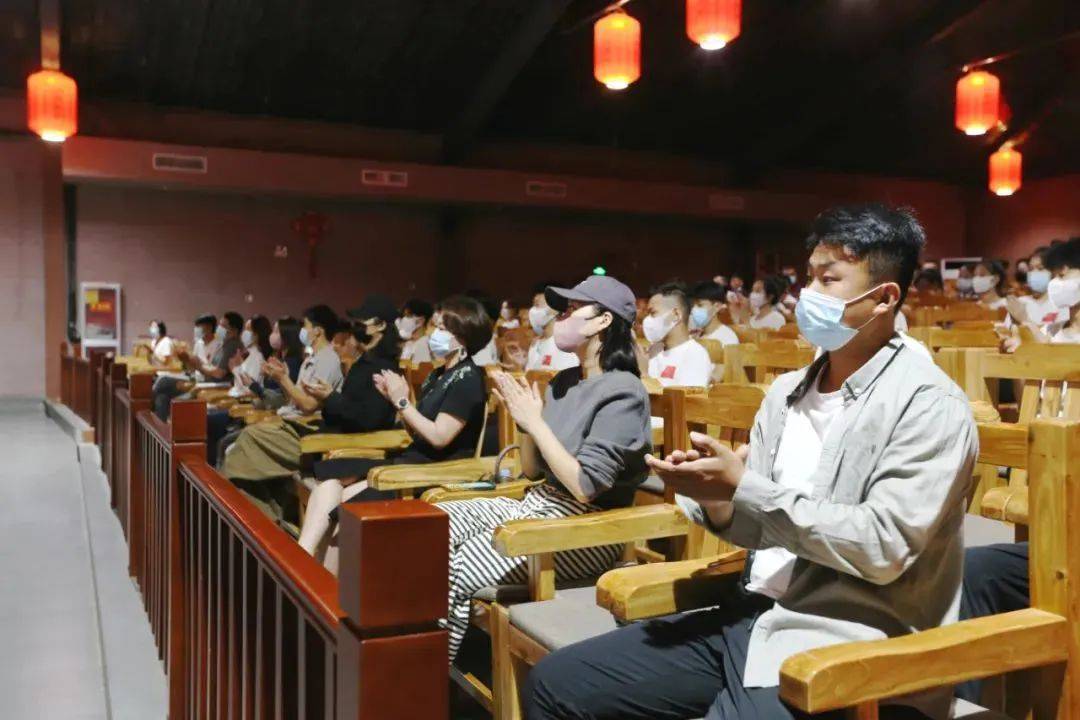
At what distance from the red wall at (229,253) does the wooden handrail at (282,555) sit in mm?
9980

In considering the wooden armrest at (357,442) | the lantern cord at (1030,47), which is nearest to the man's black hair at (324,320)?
the wooden armrest at (357,442)

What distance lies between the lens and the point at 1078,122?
12609mm

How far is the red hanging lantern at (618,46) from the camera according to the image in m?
7.36

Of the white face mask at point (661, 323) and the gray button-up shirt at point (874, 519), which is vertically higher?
the white face mask at point (661, 323)

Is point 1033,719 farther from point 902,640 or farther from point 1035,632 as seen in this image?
point 902,640

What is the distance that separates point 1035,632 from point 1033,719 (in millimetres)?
168

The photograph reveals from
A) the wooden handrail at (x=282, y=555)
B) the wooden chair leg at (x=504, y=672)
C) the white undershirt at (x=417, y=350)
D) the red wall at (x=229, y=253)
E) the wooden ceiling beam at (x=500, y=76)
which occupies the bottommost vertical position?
the wooden chair leg at (x=504, y=672)

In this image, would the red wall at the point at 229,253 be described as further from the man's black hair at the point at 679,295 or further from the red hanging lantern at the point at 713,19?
the man's black hair at the point at 679,295

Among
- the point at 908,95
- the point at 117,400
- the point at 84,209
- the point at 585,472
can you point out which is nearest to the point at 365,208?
the point at 84,209

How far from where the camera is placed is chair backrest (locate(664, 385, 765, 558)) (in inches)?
81.5

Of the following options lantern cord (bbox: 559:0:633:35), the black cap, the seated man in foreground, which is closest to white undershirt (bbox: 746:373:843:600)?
the seated man in foreground

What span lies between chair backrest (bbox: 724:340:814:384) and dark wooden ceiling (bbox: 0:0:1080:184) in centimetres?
620

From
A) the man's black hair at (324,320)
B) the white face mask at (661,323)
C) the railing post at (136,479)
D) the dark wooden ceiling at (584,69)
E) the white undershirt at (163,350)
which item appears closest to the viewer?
the railing post at (136,479)

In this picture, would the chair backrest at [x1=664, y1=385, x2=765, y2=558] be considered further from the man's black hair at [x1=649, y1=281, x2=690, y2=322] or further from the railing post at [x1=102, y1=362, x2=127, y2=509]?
the railing post at [x1=102, y1=362, x2=127, y2=509]
